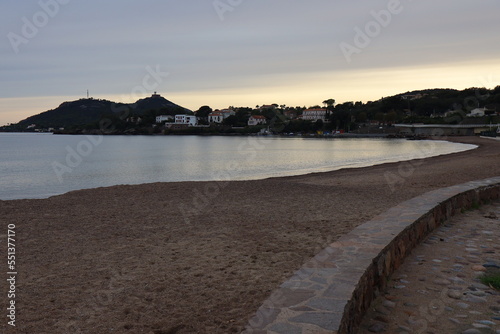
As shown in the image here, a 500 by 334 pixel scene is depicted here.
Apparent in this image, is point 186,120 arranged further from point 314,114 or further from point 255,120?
point 314,114

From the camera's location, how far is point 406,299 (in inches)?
153

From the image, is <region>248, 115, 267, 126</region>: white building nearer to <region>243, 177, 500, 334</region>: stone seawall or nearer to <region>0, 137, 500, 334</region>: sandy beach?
<region>0, 137, 500, 334</region>: sandy beach

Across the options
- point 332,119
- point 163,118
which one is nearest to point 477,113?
point 332,119

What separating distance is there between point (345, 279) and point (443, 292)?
3.92ft

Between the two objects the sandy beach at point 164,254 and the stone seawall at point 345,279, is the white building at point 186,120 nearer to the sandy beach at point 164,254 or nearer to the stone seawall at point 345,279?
the sandy beach at point 164,254

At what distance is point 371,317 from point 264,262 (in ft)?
8.58

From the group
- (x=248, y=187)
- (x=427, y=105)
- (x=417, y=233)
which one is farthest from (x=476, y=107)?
(x=417, y=233)

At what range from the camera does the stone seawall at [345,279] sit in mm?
2789

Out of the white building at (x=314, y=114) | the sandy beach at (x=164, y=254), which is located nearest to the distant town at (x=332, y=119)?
the white building at (x=314, y=114)

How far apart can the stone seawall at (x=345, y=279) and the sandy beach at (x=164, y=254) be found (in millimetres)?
832

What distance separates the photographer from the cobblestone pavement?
337cm

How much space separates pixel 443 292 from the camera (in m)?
4.00

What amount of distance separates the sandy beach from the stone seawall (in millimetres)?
832

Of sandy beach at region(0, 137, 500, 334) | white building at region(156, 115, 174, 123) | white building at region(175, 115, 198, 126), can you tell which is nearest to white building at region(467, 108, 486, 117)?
white building at region(175, 115, 198, 126)
